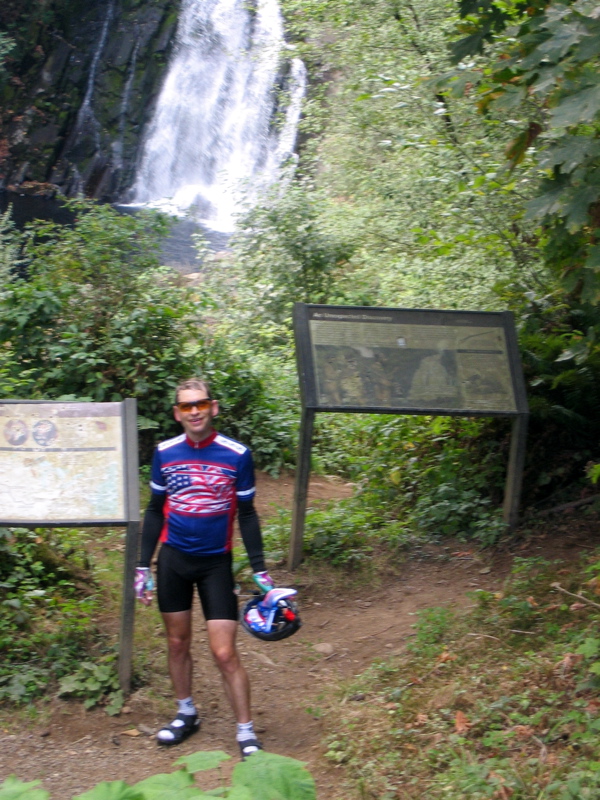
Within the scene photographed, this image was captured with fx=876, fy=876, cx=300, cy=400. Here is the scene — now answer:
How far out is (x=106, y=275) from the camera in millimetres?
8531

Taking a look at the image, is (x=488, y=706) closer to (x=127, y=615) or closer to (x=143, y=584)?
(x=143, y=584)

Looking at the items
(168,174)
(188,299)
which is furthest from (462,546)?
(168,174)

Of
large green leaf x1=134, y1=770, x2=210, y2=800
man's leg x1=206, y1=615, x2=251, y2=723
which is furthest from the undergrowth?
large green leaf x1=134, y1=770, x2=210, y2=800

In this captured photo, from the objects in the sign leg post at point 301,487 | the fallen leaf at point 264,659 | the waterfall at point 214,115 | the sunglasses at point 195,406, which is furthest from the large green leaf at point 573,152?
the waterfall at point 214,115

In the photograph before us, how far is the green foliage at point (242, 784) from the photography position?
1772mm

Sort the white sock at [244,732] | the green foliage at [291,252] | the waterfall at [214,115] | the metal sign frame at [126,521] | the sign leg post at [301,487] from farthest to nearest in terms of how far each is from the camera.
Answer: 1. the waterfall at [214,115]
2. the green foliage at [291,252]
3. the sign leg post at [301,487]
4. the metal sign frame at [126,521]
5. the white sock at [244,732]

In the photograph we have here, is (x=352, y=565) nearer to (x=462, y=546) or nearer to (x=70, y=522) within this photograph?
(x=462, y=546)

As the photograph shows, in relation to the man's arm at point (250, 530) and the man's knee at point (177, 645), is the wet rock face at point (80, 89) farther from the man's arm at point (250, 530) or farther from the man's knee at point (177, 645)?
the man's knee at point (177, 645)

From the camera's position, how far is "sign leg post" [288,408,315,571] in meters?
6.13

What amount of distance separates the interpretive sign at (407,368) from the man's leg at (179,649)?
2148mm

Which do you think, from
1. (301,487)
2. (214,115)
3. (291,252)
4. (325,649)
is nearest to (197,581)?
(325,649)

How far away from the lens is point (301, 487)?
625 centimetres

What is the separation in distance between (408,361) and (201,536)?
8.98 ft

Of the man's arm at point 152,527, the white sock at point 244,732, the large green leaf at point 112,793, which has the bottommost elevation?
the white sock at point 244,732
